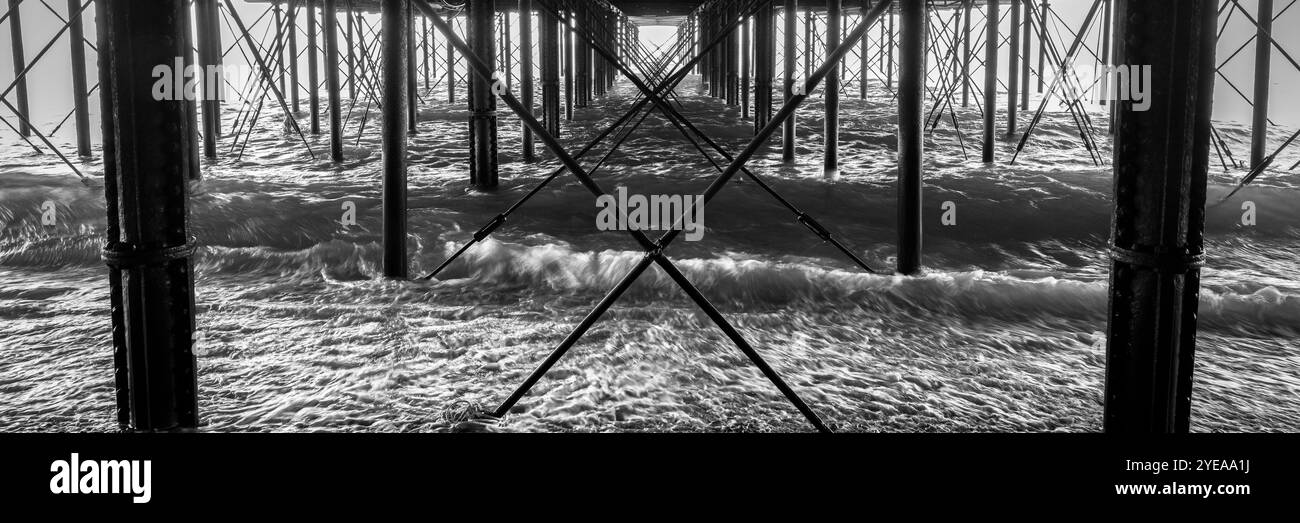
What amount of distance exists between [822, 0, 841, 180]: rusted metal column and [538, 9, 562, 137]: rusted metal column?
4619mm

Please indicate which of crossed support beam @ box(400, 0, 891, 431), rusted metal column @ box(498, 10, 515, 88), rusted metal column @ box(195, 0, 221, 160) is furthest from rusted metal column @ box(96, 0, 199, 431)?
rusted metal column @ box(195, 0, 221, 160)

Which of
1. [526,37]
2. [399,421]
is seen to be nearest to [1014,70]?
[526,37]

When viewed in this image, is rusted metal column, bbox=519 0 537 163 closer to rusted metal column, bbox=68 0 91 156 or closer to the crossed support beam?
rusted metal column, bbox=68 0 91 156

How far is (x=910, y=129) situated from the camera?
5.59m

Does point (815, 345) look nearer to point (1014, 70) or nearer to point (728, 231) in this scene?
point (728, 231)

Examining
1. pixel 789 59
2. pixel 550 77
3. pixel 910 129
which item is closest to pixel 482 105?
pixel 789 59

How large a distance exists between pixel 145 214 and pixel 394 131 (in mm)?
3177

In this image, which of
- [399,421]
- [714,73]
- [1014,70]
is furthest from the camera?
[714,73]

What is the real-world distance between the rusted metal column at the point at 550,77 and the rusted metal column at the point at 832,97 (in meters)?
4.62

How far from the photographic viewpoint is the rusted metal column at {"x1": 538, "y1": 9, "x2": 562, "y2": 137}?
1371 cm

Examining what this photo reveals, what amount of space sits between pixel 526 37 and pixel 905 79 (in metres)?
7.68

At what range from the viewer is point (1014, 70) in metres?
15.0

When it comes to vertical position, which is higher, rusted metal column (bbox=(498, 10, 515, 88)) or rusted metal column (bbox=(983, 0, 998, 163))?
rusted metal column (bbox=(498, 10, 515, 88))

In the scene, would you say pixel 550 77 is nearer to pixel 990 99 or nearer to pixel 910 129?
pixel 990 99
